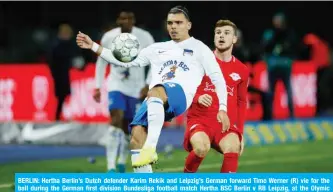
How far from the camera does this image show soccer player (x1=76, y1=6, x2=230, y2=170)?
37.6ft

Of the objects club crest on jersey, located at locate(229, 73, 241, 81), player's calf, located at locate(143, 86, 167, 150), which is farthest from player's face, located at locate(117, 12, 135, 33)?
player's calf, located at locate(143, 86, 167, 150)

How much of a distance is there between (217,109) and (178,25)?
3.93 feet

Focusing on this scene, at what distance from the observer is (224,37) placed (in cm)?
1231

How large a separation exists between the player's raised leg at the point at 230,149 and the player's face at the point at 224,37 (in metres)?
0.99

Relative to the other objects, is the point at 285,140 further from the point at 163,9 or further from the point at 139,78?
the point at 163,9

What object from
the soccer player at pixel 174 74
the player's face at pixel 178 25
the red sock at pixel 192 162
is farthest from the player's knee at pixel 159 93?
the red sock at pixel 192 162

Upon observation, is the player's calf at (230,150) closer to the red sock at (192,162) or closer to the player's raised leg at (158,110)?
the red sock at (192,162)

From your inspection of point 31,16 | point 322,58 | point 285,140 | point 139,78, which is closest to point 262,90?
point 285,140

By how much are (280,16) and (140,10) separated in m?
9.97

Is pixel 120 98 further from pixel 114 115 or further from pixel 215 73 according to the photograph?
pixel 215 73

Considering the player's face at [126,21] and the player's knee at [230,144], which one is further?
the player's face at [126,21]

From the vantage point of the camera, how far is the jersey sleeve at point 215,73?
11633 millimetres

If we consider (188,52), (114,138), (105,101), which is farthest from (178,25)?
(105,101)

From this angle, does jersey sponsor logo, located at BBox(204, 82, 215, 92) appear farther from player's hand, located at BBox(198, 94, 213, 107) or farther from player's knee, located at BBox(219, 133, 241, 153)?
player's knee, located at BBox(219, 133, 241, 153)
